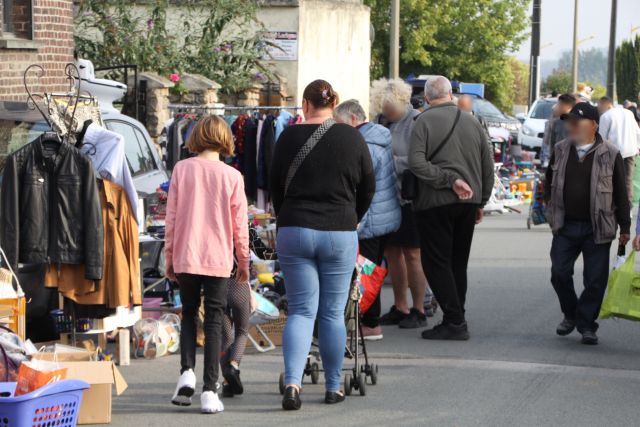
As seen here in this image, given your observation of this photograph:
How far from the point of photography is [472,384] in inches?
344

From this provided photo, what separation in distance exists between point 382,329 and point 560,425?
358 centimetres

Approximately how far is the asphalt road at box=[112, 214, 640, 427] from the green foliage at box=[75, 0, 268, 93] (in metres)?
11.5

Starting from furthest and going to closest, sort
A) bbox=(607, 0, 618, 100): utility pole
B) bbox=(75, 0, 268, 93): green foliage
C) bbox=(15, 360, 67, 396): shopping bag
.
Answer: bbox=(607, 0, 618, 100): utility pole
bbox=(75, 0, 268, 93): green foliage
bbox=(15, 360, 67, 396): shopping bag

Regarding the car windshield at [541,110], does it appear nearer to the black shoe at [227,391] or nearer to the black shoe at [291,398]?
the black shoe at [227,391]

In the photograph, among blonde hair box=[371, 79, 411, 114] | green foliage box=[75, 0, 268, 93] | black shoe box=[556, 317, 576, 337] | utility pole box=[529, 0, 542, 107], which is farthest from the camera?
utility pole box=[529, 0, 542, 107]

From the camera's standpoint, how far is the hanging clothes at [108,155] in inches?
346

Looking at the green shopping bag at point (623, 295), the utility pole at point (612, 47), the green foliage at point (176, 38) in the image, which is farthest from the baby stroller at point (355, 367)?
the utility pole at point (612, 47)

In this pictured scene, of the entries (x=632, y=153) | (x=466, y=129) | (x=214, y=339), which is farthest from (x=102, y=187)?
(x=632, y=153)

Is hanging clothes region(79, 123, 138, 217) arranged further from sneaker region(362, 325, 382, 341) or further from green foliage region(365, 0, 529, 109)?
green foliage region(365, 0, 529, 109)

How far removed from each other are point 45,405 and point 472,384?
3.14 metres

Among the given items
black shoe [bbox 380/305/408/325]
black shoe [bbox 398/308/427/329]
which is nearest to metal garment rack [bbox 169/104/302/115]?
black shoe [bbox 380/305/408/325]

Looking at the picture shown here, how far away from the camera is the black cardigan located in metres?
7.77

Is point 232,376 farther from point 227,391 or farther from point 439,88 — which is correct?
point 439,88

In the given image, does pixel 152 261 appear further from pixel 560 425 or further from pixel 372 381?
pixel 560 425
